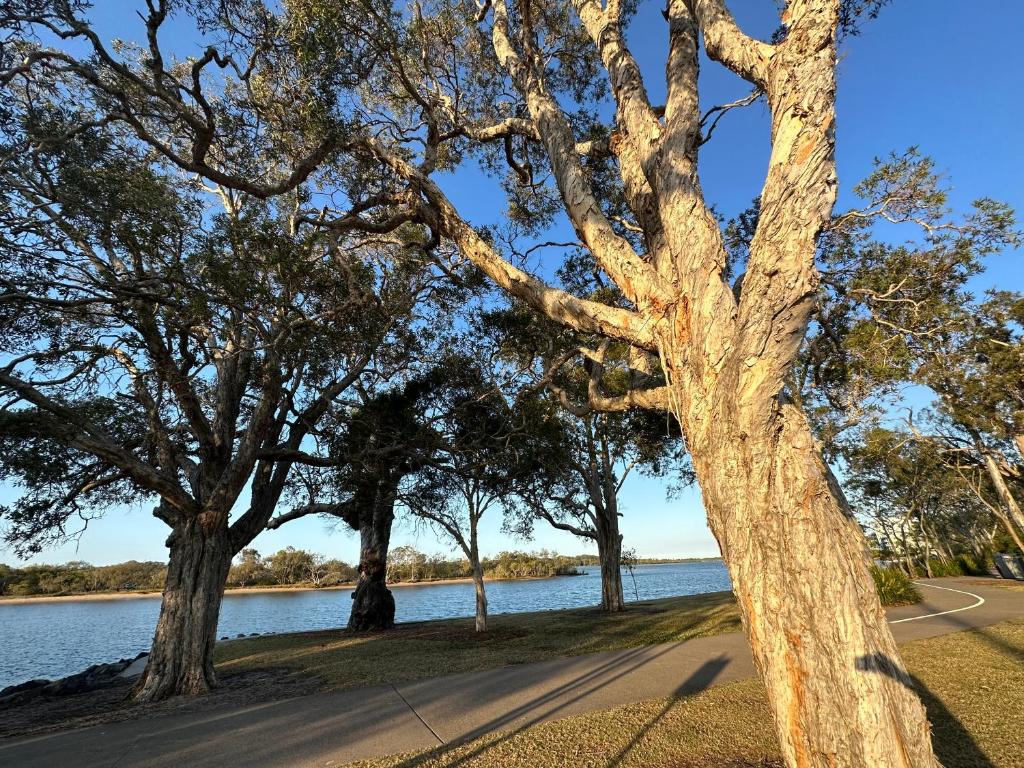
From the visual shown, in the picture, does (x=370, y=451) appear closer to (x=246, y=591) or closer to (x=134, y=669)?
(x=134, y=669)

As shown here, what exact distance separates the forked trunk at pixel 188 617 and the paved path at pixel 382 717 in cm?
191

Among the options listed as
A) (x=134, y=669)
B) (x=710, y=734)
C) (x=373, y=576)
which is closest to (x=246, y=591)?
(x=373, y=576)

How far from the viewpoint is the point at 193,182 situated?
11.0m

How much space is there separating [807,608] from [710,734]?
2.85m

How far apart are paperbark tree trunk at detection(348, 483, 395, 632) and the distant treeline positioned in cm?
3822

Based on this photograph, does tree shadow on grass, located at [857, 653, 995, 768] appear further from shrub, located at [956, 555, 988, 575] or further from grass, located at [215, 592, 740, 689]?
shrub, located at [956, 555, 988, 575]

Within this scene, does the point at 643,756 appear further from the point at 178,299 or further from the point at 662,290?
the point at 178,299

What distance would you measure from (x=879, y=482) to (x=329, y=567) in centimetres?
5874

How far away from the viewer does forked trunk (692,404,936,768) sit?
214cm

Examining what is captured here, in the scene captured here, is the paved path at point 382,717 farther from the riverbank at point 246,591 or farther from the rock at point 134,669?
the riverbank at point 246,591

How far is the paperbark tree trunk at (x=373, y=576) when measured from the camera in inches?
616

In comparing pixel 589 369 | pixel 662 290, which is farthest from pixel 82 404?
pixel 662 290

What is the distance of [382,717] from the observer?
208 inches

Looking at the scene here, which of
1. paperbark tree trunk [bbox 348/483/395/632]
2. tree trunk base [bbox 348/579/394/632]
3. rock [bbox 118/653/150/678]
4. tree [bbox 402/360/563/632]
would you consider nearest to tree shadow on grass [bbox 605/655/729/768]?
tree [bbox 402/360/563/632]
